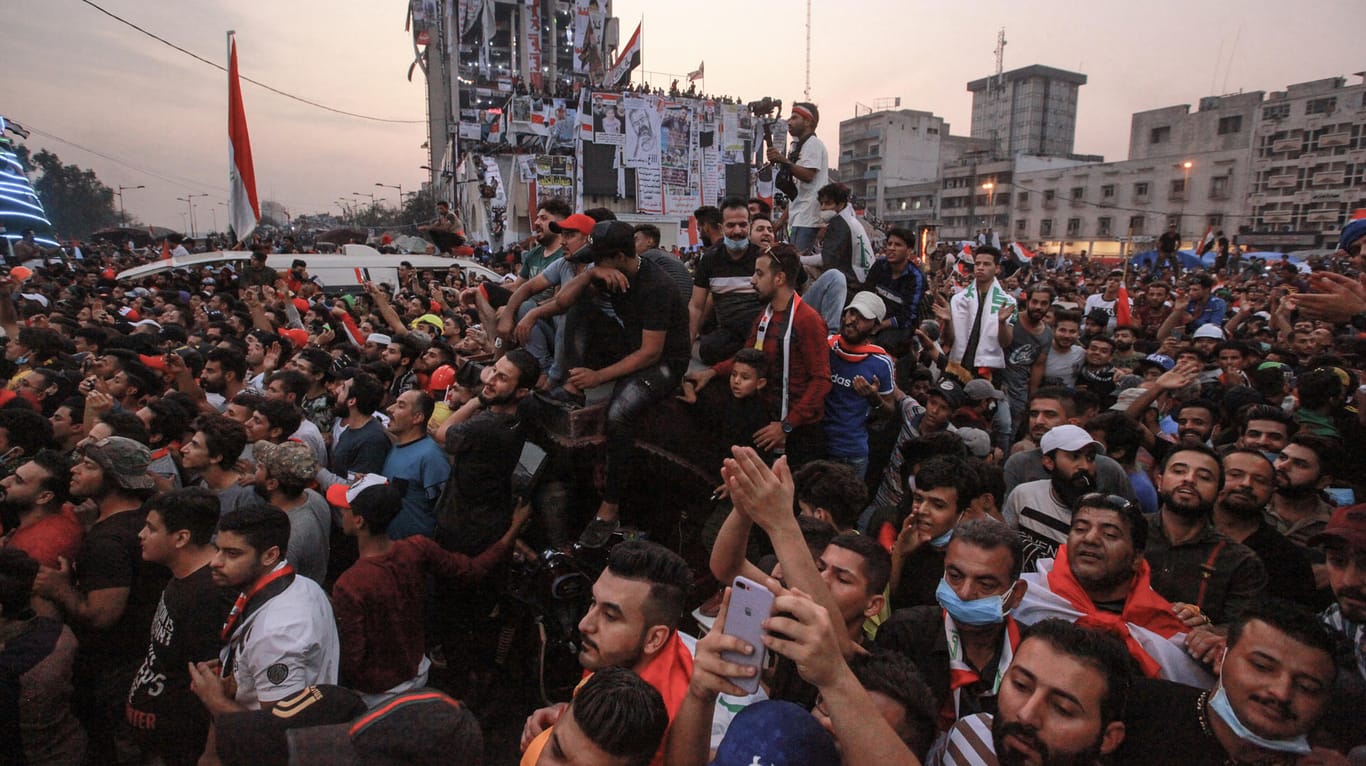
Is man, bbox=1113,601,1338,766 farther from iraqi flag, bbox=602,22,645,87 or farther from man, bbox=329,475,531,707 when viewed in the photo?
iraqi flag, bbox=602,22,645,87

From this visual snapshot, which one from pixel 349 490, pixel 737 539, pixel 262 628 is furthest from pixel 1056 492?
pixel 262 628

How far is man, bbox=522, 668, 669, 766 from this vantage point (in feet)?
5.72

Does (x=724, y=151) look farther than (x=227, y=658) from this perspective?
Yes

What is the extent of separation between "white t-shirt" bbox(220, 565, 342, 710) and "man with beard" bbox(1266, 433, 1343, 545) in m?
4.66

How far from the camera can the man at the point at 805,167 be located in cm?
671

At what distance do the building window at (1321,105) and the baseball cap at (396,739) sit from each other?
59.8 meters

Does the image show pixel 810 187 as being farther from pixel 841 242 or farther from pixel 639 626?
pixel 639 626

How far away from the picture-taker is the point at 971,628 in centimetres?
250

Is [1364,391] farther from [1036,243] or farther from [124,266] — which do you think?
[1036,243]

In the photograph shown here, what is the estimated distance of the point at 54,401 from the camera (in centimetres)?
568

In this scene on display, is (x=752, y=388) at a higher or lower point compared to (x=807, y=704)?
higher

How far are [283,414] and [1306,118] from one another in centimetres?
5998

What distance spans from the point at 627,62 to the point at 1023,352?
57728 millimetres

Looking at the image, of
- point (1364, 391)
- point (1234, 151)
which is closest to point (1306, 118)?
point (1234, 151)
